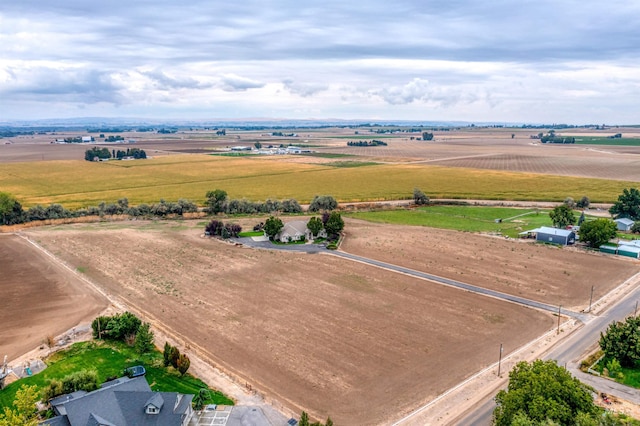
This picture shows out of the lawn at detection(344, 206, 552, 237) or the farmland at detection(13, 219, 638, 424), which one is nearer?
the farmland at detection(13, 219, 638, 424)

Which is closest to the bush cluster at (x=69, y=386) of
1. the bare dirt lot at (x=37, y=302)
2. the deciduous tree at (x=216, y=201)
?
the bare dirt lot at (x=37, y=302)

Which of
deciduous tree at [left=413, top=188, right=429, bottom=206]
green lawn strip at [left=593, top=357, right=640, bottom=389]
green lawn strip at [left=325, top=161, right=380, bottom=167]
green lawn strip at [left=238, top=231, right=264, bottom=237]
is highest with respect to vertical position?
green lawn strip at [left=325, top=161, right=380, bottom=167]

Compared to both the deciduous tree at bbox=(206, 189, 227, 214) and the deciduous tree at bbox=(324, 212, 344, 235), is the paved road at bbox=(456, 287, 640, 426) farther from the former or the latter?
the deciduous tree at bbox=(206, 189, 227, 214)

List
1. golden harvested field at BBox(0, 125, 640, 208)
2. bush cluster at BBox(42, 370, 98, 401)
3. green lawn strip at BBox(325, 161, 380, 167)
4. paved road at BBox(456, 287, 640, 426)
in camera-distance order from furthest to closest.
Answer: green lawn strip at BBox(325, 161, 380, 167), golden harvested field at BBox(0, 125, 640, 208), bush cluster at BBox(42, 370, 98, 401), paved road at BBox(456, 287, 640, 426)

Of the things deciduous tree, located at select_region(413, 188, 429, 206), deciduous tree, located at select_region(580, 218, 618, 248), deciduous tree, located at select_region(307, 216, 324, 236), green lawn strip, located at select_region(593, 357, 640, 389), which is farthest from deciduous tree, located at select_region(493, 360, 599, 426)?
deciduous tree, located at select_region(413, 188, 429, 206)

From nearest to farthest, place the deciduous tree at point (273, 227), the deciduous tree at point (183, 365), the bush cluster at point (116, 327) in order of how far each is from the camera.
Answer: the deciduous tree at point (183, 365)
the bush cluster at point (116, 327)
the deciduous tree at point (273, 227)

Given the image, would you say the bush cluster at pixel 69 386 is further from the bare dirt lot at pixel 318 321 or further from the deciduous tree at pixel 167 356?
the bare dirt lot at pixel 318 321
